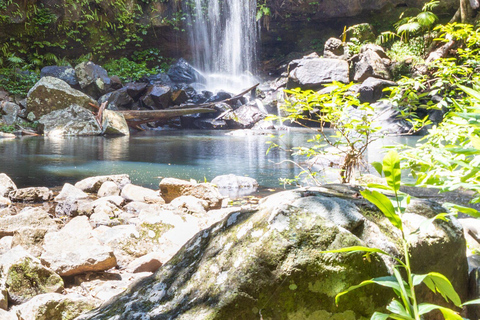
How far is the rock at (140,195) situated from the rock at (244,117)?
33.6 feet

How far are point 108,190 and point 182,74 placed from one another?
1449 centimetres

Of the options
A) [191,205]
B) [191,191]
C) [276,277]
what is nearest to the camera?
[276,277]

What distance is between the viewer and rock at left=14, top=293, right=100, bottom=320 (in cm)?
162

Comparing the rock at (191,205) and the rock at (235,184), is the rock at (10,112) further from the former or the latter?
the rock at (191,205)

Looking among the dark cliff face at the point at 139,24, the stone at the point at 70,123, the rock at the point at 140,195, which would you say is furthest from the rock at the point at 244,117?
the rock at the point at 140,195

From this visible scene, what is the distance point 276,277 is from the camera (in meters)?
1.06

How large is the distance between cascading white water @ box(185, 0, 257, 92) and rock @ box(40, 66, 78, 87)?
715 centimetres

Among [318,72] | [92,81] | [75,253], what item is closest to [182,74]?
[92,81]

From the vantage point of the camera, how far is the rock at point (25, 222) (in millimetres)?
2861

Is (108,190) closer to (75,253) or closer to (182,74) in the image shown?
(75,253)

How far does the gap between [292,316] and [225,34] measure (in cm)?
2120

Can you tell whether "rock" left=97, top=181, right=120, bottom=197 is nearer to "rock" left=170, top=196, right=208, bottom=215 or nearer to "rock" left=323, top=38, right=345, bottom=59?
"rock" left=170, top=196, right=208, bottom=215

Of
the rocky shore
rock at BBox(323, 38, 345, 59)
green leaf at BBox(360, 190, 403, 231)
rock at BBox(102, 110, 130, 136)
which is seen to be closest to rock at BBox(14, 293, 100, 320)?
the rocky shore

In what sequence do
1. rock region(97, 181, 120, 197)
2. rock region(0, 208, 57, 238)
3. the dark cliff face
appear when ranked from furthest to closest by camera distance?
the dark cliff face → rock region(97, 181, 120, 197) → rock region(0, 208, 57, 238)
